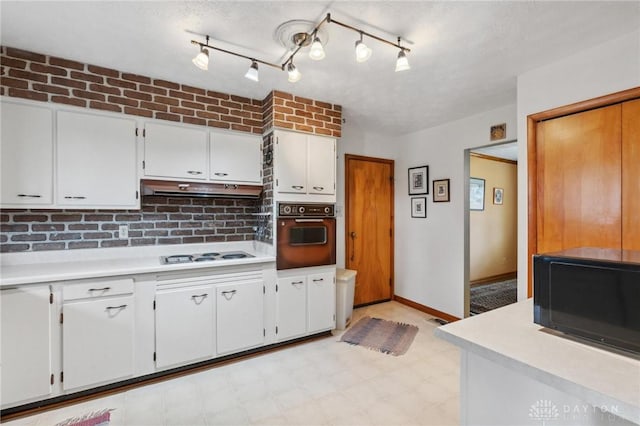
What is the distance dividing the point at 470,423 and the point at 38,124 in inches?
123

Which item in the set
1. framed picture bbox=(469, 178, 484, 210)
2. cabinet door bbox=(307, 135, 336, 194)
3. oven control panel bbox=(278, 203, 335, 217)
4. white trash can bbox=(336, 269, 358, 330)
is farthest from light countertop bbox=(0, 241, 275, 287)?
framed picture bbox=(469, 178, 484, 210)

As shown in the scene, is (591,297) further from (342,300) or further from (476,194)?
(476,194)

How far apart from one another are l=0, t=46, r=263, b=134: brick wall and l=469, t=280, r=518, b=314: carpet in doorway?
3.72 meters

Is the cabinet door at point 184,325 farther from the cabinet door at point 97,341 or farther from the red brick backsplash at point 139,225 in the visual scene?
the red brick backsplash at point 139,225

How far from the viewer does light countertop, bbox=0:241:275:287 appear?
1919mm

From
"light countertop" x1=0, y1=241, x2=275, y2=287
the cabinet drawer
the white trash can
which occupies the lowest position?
the white trash can

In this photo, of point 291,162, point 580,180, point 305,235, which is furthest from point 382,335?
point 580,180

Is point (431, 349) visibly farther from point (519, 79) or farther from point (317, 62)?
point (317, 62)

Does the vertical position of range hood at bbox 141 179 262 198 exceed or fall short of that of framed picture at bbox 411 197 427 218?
it exceeds it

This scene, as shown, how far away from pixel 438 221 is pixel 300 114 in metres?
2.18

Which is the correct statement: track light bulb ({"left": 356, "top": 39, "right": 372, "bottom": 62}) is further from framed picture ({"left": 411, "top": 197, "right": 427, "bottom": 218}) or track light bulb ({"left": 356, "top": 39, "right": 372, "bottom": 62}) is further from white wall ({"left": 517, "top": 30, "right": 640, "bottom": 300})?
framed picture ({"left": 411, "top": 197, "right": 427, "bottom": 218})

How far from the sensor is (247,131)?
2881mm

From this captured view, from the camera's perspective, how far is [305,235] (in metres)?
2.86

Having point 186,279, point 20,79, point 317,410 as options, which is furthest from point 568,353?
point 20,79
